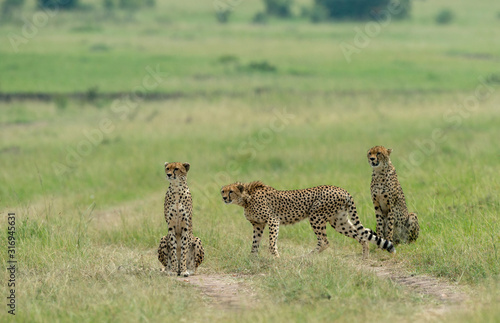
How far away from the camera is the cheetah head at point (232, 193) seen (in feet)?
27.8

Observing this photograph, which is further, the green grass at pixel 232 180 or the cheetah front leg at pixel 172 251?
the cheetah front leg at pixel 172 251

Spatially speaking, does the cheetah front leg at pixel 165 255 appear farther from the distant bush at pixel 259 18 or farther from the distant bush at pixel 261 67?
the distant bush at pixel 259 18

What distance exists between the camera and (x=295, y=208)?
8.62 m

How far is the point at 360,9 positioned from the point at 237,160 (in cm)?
4238

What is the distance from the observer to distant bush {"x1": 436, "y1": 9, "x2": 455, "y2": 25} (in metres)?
57.1

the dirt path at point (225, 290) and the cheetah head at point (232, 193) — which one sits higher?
the cheetah head at point (232, 193)

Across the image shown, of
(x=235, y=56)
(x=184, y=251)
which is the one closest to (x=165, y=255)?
(x=184, y=251)

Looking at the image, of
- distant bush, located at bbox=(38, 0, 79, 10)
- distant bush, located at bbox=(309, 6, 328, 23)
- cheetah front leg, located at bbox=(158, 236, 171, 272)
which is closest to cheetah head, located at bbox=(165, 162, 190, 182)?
cheetah front leg, located at bbox=(158, 236, 171, 272)

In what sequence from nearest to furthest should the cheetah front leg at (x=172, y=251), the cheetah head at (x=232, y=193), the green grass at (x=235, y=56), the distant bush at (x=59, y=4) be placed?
the cheetah front leg at (x=172, y=251), the cheetah head at (x=232, y=193), the green grass at (x=235, y=56), the distant bush at (x=59, y=4)

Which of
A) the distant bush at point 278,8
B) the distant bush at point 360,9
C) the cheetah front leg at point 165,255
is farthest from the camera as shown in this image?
the distant bush at point 278,8

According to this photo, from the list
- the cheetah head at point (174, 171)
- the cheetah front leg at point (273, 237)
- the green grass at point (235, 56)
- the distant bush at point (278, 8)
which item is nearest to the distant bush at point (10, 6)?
the green grass at point (235, 56)

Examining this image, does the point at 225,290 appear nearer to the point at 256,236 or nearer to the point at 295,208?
the point at 256,236

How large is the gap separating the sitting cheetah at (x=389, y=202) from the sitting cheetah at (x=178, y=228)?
2075 millimetres

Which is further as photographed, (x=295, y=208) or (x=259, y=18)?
(x=259, y=18)
